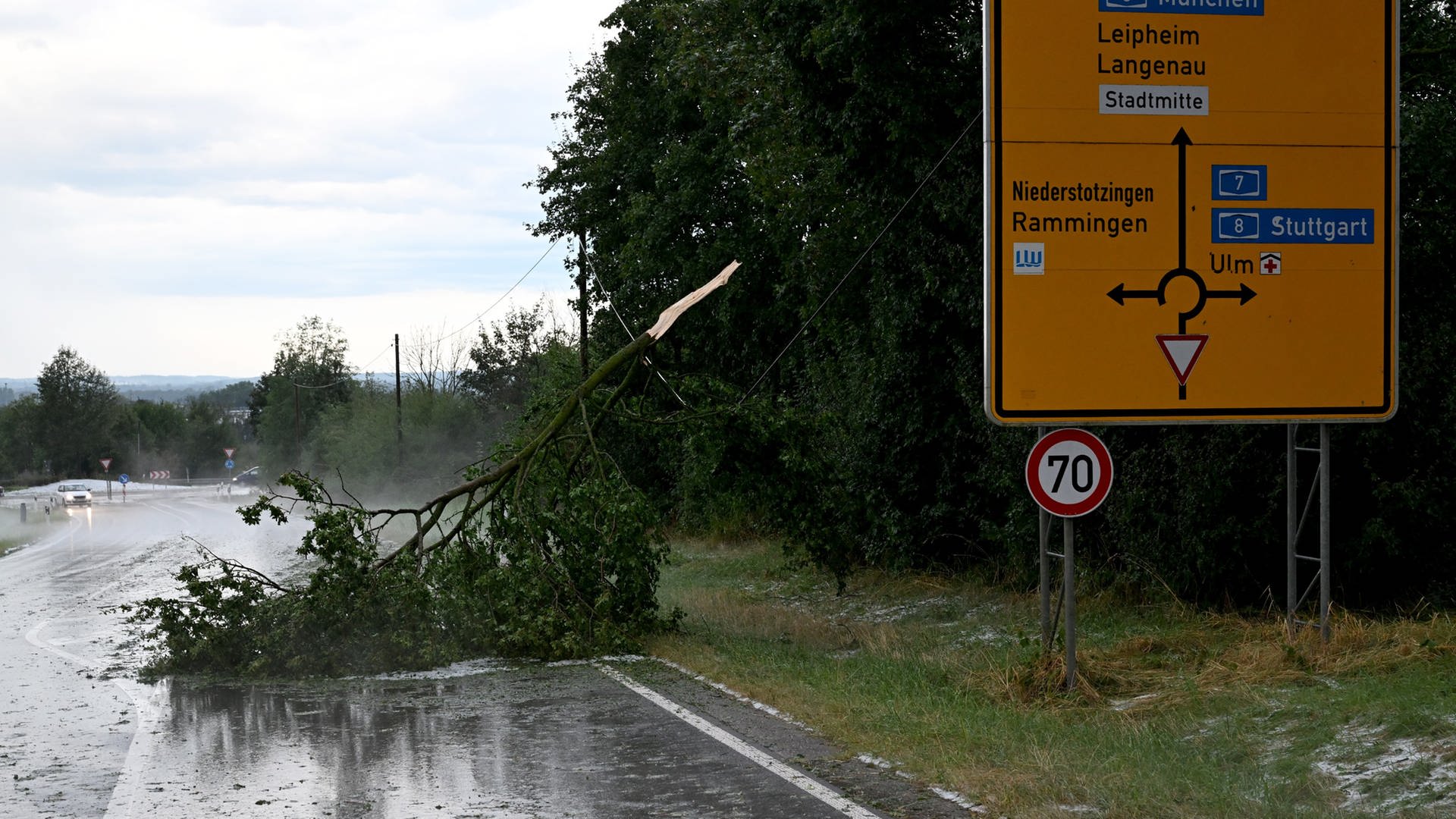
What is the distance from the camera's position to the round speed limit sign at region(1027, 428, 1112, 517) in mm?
9516

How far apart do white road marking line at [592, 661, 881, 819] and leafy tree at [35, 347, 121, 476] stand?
461 feet

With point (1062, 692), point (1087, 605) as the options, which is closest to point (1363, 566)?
point (1087, 605)

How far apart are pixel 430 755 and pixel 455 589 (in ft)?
14.9

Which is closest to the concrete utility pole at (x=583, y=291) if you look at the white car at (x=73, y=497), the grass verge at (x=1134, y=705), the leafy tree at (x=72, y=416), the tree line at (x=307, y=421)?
the tree line at (x=307, y=421)

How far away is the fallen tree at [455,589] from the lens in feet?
39.9

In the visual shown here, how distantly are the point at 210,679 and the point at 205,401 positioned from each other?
6888 inches

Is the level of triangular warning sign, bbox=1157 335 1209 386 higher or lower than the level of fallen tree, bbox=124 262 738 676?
higher

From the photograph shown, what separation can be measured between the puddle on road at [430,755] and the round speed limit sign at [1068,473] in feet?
10.3

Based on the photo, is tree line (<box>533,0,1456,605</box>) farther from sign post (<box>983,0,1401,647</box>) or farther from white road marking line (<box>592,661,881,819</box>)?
white road marking line (<box>592,661,881,819</box>)

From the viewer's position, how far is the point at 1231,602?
1459 cm

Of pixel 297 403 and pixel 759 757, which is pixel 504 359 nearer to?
pixel 297 403

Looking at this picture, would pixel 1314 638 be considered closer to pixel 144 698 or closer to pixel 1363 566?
pixel 1363 566

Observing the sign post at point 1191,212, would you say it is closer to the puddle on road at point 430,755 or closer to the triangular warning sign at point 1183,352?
the triangular warning sign at point 1183,352

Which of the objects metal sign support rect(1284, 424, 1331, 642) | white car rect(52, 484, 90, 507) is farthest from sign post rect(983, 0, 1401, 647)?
white car rect(52, 484, 90, 507)
